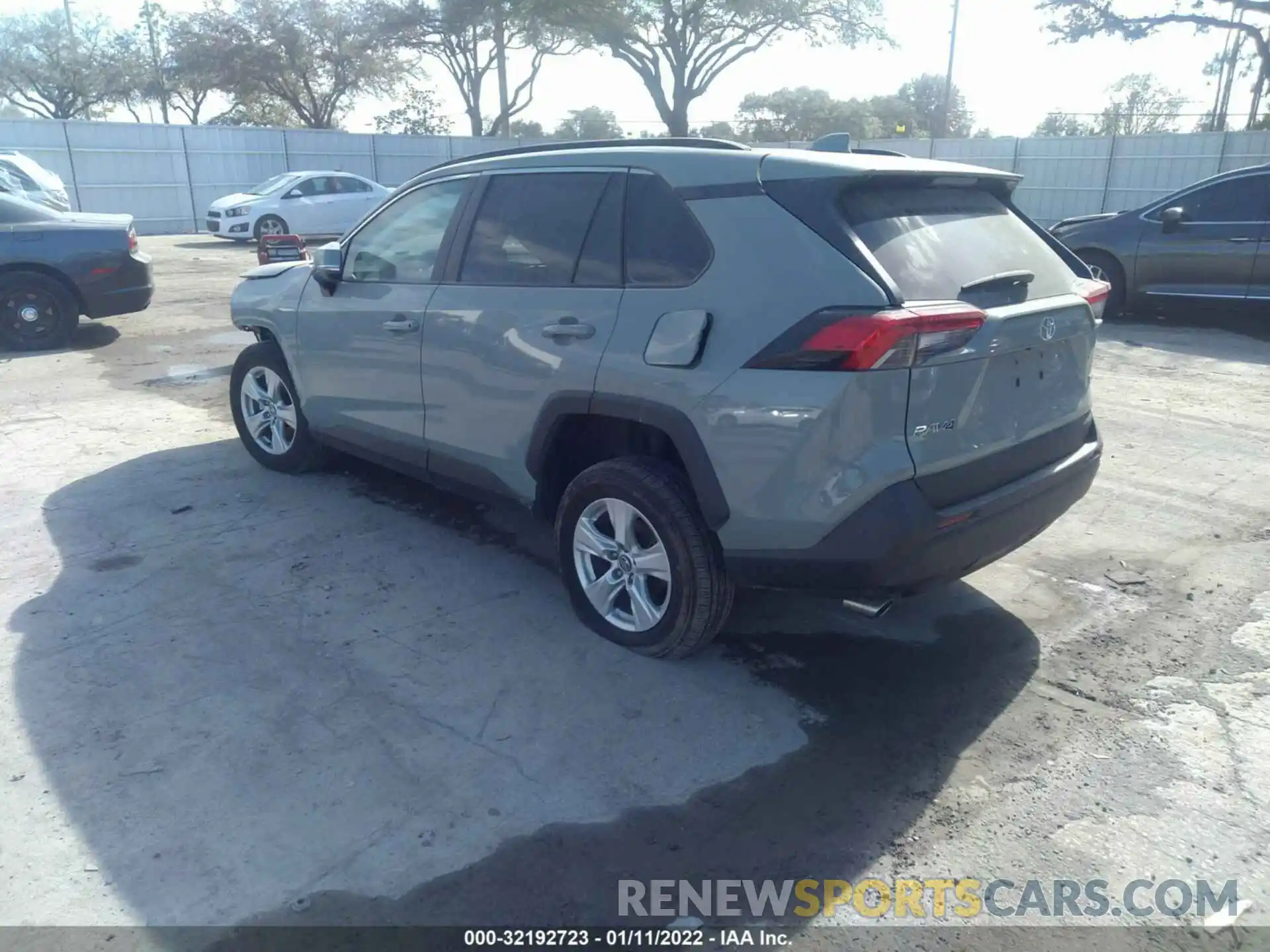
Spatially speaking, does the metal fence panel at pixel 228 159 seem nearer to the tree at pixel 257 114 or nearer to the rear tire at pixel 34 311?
the tree at pixel 257 114

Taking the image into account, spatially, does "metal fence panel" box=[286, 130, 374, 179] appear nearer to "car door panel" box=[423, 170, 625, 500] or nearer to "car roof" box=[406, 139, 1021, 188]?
"car door panel" box=[423, 170, 625, 500]

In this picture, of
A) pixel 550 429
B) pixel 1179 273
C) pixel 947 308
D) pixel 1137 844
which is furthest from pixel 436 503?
pixel 1179 273

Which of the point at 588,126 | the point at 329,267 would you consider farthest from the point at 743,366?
the point at 588,126

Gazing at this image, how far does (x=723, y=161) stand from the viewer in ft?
11.2

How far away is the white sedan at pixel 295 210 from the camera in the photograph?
2155 cm

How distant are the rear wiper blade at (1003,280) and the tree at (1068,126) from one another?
24178 millimetres

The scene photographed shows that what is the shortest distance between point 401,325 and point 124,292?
21.7 feet

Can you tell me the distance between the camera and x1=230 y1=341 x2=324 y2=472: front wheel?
5.64m

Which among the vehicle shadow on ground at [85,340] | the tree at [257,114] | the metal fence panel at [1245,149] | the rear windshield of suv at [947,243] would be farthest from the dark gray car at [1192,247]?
the tree at [257,114]

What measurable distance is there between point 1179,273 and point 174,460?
10.1 metres

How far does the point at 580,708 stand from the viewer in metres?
3.43

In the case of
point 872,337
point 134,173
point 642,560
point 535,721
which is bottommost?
point 535,721

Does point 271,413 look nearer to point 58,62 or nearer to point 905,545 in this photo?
point 905,545

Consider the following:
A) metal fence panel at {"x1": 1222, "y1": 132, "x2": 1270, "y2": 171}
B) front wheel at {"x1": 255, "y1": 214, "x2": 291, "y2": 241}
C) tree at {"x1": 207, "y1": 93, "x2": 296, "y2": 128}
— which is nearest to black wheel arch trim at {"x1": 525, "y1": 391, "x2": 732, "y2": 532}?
front wheel at {"x1": 255, "y1": 214, "x2": 291, "y2": 241}
